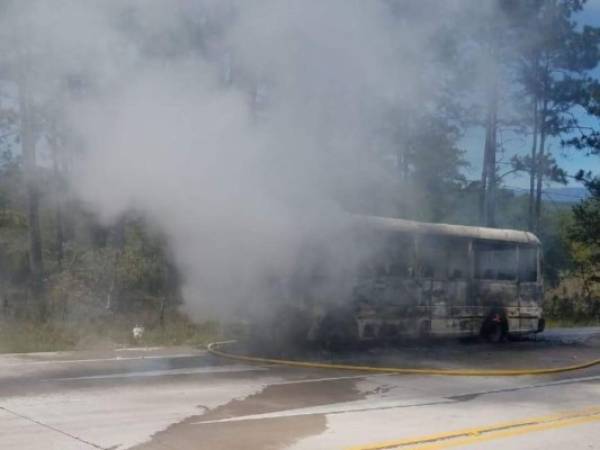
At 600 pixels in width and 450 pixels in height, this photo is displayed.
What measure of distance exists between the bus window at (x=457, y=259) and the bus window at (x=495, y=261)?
1.12ft

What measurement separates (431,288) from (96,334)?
622 centimetres

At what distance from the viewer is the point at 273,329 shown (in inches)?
502

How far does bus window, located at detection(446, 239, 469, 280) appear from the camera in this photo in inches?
604

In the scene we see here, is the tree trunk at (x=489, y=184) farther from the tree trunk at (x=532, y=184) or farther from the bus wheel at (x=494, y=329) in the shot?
the bus wheel at (x=494, y=329)

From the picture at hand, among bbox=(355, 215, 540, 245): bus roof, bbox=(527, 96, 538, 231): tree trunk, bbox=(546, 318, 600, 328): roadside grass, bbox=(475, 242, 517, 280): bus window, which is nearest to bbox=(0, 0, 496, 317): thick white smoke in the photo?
bbox=(355, 215, 540, 245): bus roof

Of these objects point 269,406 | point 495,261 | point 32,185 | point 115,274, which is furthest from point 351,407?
point 115,274

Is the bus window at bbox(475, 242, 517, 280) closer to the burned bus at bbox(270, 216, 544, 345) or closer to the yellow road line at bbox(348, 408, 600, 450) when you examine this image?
the burned bus at bbox(270, 216, 544, 345)

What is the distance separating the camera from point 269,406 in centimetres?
863

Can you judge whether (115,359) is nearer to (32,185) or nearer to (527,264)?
(32,185)

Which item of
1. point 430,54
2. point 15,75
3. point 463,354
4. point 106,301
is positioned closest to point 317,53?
point 430,54

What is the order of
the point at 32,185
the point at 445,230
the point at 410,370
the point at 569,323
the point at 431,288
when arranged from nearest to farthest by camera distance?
the point at 410,370
the point at 431,288
the point at 445,230
the point at 32,185
the point at 569,323

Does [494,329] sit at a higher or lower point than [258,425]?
higher

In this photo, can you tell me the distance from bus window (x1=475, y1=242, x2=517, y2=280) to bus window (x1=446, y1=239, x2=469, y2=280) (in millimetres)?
343

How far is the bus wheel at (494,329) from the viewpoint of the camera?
1634 cm
